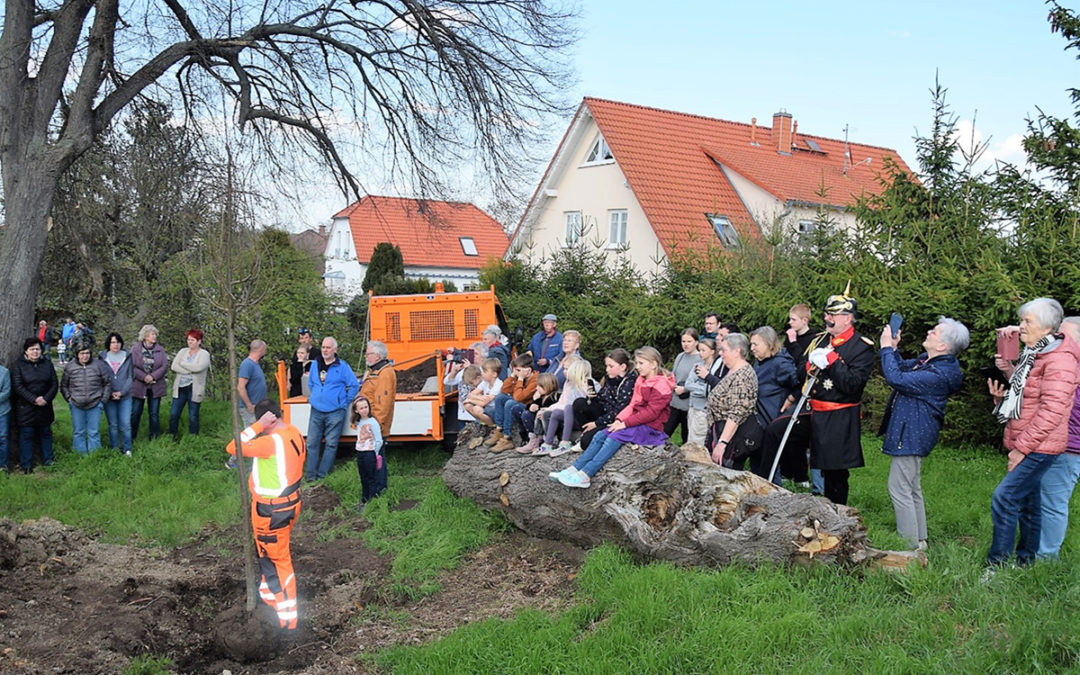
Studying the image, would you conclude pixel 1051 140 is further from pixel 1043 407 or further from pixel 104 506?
pixel 104 506

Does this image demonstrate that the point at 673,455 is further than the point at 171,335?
No

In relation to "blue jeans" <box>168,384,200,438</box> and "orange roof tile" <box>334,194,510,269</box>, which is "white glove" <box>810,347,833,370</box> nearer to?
"blue jeans" <box>168,384,200,438</box>

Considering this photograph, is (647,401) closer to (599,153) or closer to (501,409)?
(501,409)

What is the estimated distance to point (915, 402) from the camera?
18.3 feet

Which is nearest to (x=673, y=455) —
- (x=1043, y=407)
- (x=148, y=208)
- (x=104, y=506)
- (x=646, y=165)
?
(x=1043, y=407)

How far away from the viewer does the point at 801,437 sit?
6.75 metres

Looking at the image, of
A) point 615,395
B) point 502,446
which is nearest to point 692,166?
point 502,446

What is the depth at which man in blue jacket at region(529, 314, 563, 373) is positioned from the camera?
10.7m

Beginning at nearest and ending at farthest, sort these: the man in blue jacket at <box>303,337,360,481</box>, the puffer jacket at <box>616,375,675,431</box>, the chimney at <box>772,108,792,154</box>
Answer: the puffer jacket at <box>616,375,675,431</box> → the man in blue jacket at <box>303,337,360,481</box> → the chimney at <box>772,108,792,154</box>

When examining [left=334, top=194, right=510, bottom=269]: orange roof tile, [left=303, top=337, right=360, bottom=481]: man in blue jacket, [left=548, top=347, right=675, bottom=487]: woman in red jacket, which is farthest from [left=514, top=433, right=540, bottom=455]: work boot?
[left=334, top=194, right=510, bottom=269]: orange roof tile

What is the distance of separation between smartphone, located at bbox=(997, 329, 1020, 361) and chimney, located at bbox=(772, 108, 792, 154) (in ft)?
75.0

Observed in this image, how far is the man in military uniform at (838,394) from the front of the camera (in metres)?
5.93

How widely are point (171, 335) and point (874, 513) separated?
12344mm

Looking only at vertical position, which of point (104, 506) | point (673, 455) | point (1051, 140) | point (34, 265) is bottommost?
point (104, 506)
